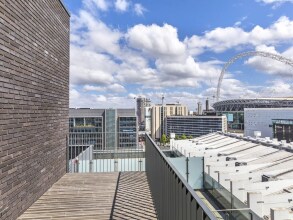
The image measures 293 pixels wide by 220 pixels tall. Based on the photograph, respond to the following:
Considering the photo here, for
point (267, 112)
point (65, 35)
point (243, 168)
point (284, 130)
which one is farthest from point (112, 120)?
point (65, 35)

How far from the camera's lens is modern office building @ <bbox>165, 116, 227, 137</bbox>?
9875 cm

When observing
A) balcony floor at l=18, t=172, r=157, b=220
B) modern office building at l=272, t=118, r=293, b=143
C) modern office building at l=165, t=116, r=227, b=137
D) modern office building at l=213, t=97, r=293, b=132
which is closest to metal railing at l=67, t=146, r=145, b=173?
balcony floor at l=18, t=172, r=157, b=220

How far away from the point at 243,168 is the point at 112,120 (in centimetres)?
7376

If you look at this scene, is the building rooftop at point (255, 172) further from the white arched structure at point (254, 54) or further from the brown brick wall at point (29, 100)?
the white arched structure at point (254, 54)

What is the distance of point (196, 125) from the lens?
110062 millimetres

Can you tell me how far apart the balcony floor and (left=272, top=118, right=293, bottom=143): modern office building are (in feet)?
157

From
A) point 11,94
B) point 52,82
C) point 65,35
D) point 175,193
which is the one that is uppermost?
point 65,35

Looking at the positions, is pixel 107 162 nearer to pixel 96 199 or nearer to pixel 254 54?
pixel 96 199

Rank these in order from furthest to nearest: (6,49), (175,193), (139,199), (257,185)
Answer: (257,185), (139,199), (6,49), (175,193)

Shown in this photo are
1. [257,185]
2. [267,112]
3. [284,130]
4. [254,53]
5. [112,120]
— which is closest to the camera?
[257,185]

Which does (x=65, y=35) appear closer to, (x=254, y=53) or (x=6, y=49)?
(x=6, y=49)

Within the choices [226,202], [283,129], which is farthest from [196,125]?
[226,202]

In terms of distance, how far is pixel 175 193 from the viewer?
8.85ft

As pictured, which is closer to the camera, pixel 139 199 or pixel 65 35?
pixel 139 199
